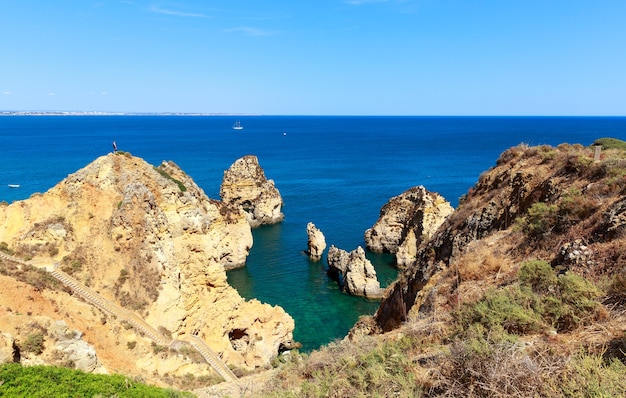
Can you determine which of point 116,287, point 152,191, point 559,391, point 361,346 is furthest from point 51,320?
point 559,391

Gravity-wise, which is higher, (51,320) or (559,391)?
(559,391)

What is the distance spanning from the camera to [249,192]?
60.3 meters

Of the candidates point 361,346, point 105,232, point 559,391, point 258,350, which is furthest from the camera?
point 258,350

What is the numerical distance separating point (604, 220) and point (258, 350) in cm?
2043

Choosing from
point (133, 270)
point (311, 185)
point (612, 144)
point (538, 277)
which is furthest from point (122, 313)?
point (311, 185)

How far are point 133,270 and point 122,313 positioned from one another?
2592mm

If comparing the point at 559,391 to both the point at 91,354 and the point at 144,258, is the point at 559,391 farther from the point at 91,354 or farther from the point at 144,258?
the point at 144,258

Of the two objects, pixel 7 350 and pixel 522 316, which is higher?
pixel 522 316

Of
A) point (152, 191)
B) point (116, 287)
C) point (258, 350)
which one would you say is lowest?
point (258, 350)

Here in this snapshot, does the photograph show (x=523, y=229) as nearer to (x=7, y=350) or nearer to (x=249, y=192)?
(x=7, y=350)

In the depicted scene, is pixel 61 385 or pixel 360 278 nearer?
pixel 61 385

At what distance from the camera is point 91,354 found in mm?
15102

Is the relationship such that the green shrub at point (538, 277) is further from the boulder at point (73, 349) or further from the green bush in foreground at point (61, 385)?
the boulder at point (73, 349)

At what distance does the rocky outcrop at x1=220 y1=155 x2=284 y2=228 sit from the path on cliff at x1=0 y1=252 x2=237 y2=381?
3784 centimetres
